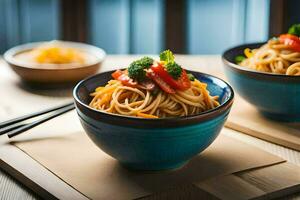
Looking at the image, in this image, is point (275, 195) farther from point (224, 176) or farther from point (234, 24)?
point (234, 24)

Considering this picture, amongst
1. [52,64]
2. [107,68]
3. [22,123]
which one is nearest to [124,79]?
[22,123]

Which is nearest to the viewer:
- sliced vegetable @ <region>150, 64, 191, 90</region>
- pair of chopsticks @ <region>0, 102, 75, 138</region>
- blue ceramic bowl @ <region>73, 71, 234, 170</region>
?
blue ceramic bowl @ <region>73, 71, 234, 170</region>

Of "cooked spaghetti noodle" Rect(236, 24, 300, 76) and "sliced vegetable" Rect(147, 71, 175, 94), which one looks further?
"cooked spaghetti noodle" Rect(236, 24, 300, 76)

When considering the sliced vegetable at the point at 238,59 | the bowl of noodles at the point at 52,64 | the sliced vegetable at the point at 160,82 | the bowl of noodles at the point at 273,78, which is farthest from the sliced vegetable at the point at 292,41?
the bowl of noodles at the point at 52,64

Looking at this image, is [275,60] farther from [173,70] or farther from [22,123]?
[22,123]

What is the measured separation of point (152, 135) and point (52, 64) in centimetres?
88

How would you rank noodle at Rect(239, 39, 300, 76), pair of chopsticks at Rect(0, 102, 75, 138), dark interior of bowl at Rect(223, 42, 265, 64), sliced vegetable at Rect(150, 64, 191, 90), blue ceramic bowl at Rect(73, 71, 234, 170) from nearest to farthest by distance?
1. blue ceramic bowl at Rect(73, 71, 234, 170)
2. sliced vegetable at Rect(150, 64, 191, 90)
3. pair of chopsticks at Rect(0, 102, 75, 138)
4. noodle at Rect(239, 39, 300, 76)
5. dark interior of bowl at Rect(223, 42, 265, 64)

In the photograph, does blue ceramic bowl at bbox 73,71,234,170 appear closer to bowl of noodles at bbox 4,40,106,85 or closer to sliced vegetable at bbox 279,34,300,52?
sliced vegetable at bbox 279,34,300,52

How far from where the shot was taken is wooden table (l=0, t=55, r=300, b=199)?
1.31m

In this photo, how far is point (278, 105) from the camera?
1.67 meters

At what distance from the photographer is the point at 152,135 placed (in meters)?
1.25

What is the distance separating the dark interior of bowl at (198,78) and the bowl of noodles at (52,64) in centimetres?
45

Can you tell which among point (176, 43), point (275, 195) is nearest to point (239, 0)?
point (176, 43)

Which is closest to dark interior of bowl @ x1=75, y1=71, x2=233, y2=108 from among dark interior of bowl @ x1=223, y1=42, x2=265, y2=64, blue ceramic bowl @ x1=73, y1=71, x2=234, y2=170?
blue ceramic bowl @ x1=73, y1=71, x2=234, y2=170
